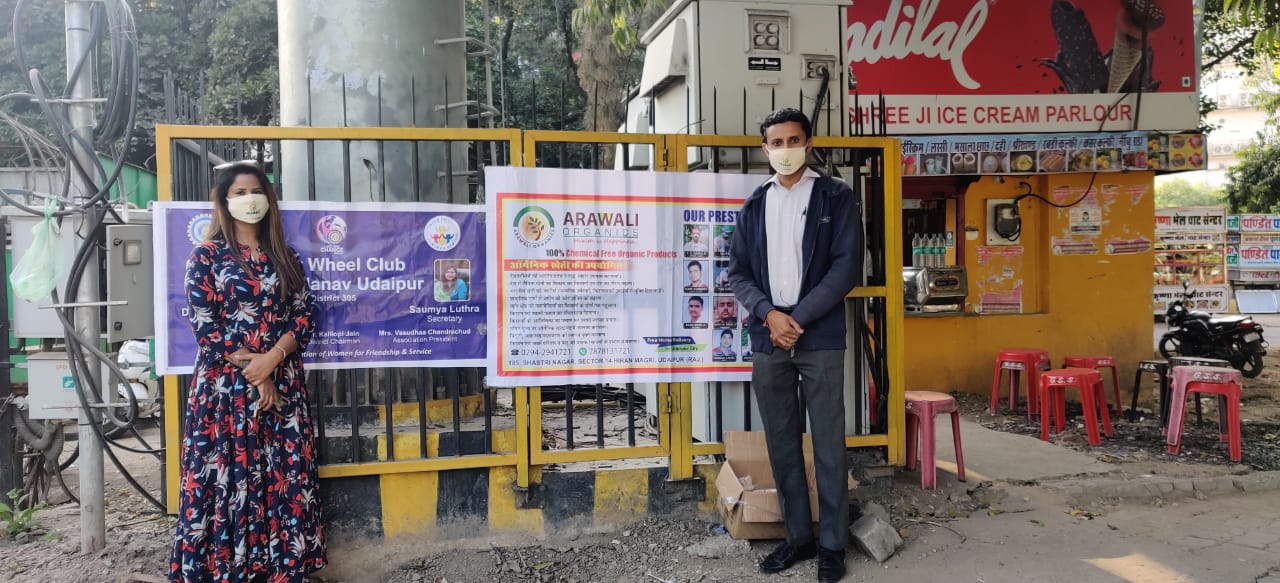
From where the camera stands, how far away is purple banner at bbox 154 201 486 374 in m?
3.42

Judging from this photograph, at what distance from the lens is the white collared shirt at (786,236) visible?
3572 mm

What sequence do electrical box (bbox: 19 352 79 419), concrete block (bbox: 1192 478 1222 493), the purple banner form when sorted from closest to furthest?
the purple banner
electrical box (bbox: 19 352 79 419)
concrete block (bbox: 1192 478 1222 493)

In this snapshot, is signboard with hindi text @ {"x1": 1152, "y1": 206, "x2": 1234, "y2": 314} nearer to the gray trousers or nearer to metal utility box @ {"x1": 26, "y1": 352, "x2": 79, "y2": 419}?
the gray trousers

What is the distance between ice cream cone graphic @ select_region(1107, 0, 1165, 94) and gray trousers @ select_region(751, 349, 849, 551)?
6.29 m

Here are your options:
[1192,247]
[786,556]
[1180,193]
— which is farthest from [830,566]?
[1180,193]

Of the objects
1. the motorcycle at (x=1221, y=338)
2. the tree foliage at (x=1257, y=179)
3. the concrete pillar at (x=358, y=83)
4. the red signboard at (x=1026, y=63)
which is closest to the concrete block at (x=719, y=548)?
the concrete pillar at (x=358, y=83)

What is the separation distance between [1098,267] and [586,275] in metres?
6.63

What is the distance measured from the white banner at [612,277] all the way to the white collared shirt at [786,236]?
0.30 metres

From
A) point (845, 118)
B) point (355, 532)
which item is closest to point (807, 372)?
point (845, 118)

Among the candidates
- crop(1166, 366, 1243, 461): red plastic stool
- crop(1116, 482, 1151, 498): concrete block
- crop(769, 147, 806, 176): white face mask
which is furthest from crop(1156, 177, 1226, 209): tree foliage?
crop(769, 147, 806, 176): white face mask

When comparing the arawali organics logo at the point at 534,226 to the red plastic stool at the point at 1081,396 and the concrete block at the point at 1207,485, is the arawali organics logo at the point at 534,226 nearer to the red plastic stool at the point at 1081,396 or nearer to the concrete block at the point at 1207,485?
the concrete block at the point at 1207,485

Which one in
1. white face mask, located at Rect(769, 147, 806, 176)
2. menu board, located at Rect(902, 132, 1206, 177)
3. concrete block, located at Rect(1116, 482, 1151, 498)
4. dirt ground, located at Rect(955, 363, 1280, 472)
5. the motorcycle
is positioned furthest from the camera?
the motorcycle

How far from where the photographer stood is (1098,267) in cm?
Answer: 829

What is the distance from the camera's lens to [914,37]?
313 inches
